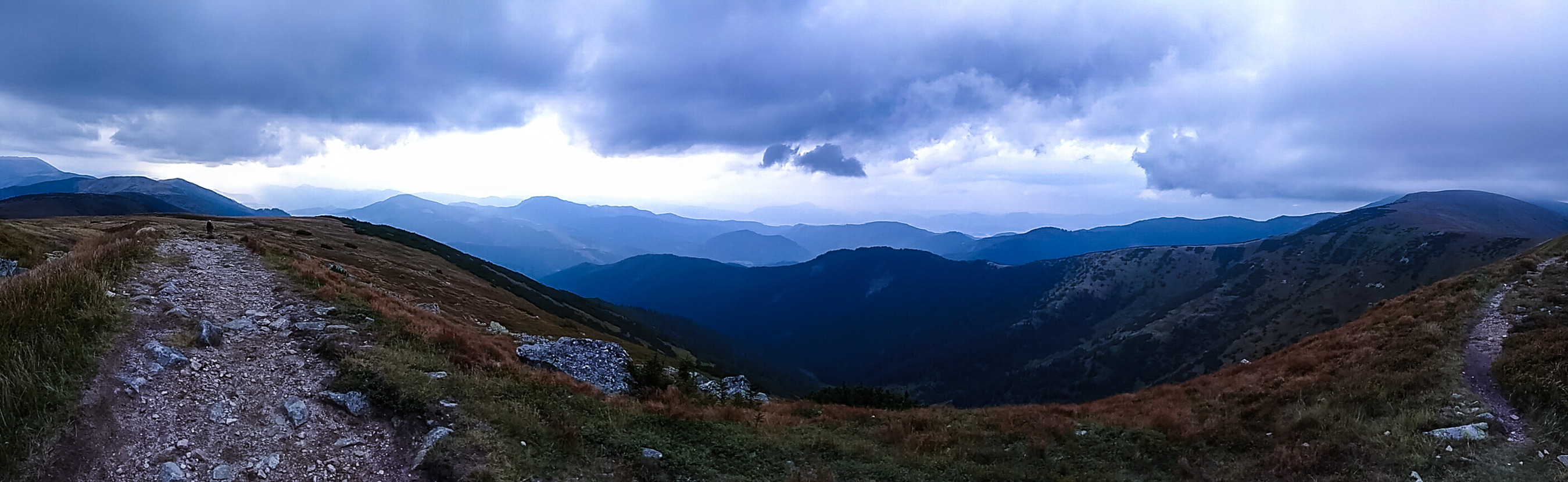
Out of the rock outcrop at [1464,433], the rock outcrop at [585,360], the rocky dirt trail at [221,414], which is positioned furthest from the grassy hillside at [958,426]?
the rock outcrop at [585,360]

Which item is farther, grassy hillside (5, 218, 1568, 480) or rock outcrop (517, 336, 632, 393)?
rock outcrop (517, 336, 632, 393)

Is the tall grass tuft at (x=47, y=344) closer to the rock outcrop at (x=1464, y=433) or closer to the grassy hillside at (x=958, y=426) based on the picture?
the grassy hillside at (x=958, y=426)

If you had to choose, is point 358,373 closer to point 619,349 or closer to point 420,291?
point 619,349

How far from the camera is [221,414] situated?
11.9 metres

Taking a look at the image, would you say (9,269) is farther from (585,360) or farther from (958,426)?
(958,426)

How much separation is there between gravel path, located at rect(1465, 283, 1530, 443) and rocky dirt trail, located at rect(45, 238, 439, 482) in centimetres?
2403

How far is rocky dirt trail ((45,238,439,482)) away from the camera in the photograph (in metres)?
10.2

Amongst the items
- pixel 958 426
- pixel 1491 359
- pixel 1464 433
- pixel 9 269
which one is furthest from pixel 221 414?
pixel 1491 359

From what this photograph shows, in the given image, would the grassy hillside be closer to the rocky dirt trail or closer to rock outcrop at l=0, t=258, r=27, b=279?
the rocky dirt trail

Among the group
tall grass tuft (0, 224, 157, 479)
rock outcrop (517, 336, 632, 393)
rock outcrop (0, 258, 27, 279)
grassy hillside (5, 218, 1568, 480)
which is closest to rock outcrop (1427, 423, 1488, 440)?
grassy hillside (5, 218, 1568, 480)

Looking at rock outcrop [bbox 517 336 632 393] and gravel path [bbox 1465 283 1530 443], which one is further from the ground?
gravel path [bbox 1465 283 1530 443]

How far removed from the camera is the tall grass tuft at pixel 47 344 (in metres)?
9.70

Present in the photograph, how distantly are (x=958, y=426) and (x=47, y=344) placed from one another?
22.1 metres

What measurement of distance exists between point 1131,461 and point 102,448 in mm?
21459
